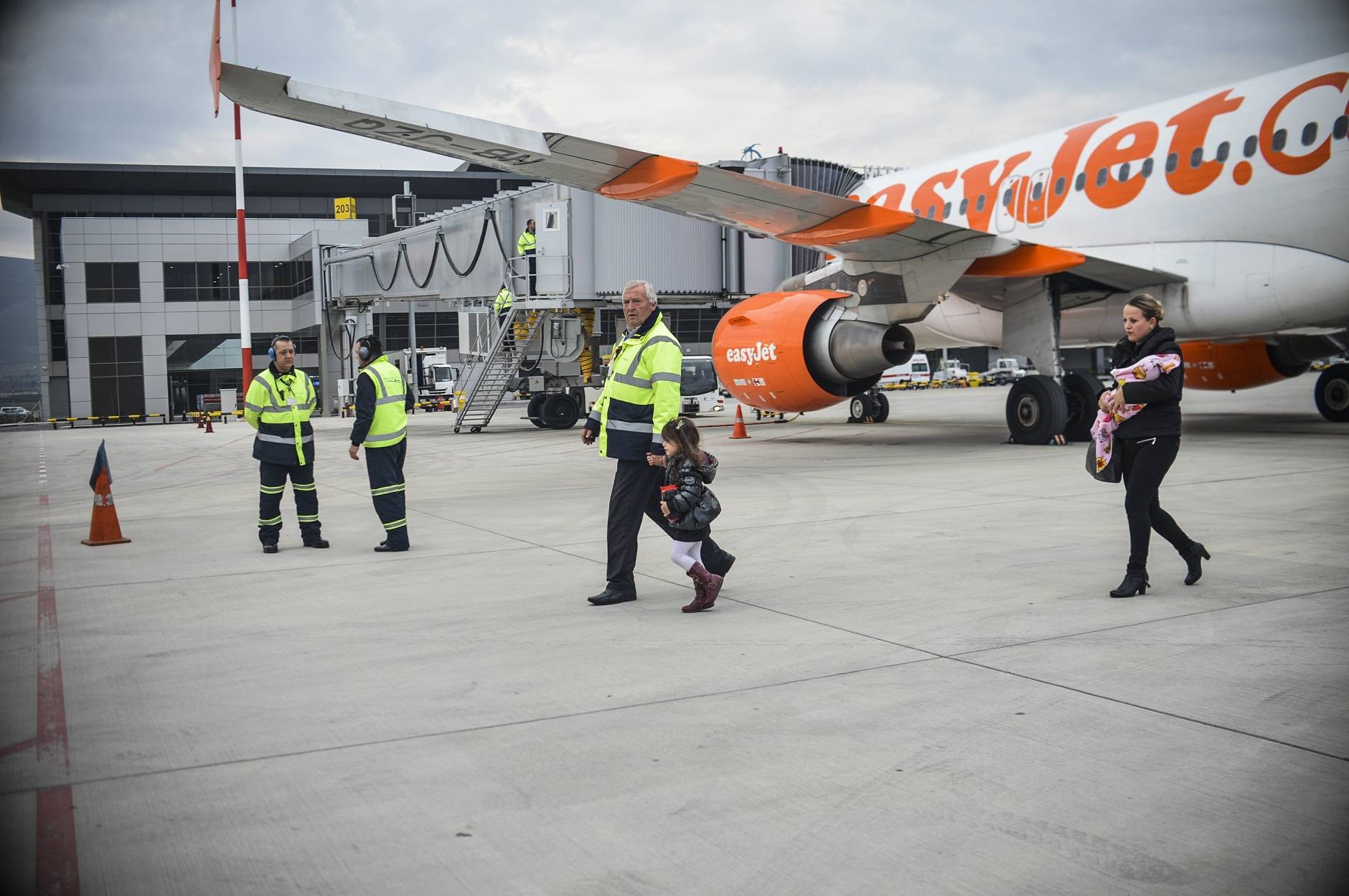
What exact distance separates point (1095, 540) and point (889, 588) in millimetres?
2219

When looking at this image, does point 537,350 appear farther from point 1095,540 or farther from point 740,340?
point 1095,540

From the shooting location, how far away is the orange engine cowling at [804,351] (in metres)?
14.5

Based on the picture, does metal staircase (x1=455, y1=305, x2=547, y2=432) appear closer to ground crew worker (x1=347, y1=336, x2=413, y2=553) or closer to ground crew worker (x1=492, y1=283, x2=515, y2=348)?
ground crew worker (x1=492, y1=283, x2=515, y2=348)

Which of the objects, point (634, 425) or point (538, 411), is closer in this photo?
point (634, 425)

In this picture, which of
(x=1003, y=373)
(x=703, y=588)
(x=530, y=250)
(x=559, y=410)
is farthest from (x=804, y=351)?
(x=1003, y=373)

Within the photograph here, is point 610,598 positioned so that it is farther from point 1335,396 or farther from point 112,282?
point 112,282

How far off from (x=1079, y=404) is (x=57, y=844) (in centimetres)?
1391

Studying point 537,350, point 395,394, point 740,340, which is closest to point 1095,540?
point 395,394

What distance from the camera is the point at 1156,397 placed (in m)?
6.08

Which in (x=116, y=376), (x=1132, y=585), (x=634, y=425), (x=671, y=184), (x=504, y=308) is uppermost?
(x=671, y=184)

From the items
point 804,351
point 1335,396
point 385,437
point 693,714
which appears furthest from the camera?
point 1335,396

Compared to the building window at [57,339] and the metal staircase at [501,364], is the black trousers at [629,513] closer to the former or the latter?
the metal staircase at [501,364]

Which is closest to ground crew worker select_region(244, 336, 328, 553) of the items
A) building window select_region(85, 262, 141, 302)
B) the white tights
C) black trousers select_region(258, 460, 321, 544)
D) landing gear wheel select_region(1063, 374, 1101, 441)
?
black trousers select_region(258, 460, 321, 544)

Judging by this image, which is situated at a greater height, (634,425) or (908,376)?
(908,376)
